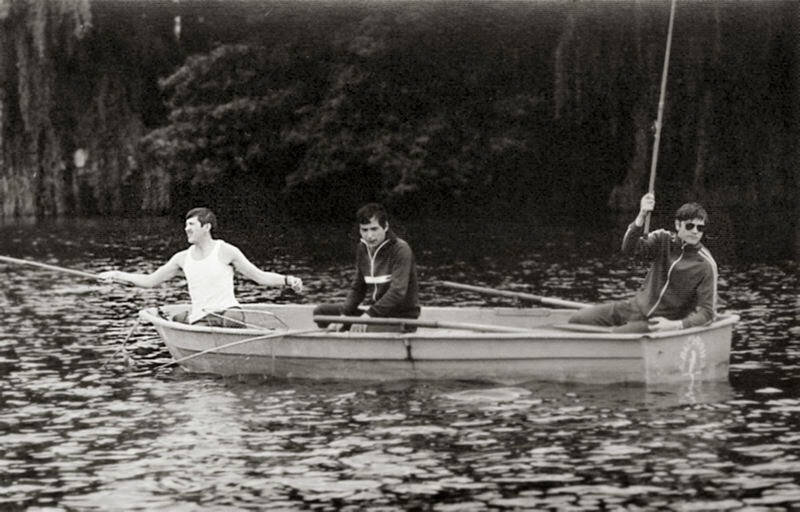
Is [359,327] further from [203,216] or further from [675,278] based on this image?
[675,278]

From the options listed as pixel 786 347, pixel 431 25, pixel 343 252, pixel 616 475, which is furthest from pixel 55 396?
pixel 431 25

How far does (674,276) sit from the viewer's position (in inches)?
530

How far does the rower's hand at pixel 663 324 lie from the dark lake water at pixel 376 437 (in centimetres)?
56

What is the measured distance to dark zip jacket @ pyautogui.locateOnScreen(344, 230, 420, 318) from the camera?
46.4ft

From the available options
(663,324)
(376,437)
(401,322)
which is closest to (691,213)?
(663,324)

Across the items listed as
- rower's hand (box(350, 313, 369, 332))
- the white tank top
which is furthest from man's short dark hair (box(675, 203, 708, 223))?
the white tank top

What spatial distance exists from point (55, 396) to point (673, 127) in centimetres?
2242

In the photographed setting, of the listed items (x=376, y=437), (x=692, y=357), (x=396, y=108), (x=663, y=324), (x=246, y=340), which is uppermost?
(x=396, y=108)

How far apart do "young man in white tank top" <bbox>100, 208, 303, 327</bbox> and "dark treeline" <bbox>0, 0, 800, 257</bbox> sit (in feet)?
61.2

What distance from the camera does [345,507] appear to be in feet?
31.0

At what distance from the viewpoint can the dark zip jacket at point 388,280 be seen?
14.1 meters

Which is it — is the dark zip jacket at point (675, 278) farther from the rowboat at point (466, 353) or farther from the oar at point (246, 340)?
the oar at point (246, 340)

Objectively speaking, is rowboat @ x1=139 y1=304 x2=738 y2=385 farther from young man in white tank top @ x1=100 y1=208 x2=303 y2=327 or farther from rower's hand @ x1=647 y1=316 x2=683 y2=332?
young man in white tank top @ x1=100 y1=208 x2=303 y2=327

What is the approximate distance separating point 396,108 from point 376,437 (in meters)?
30.4
